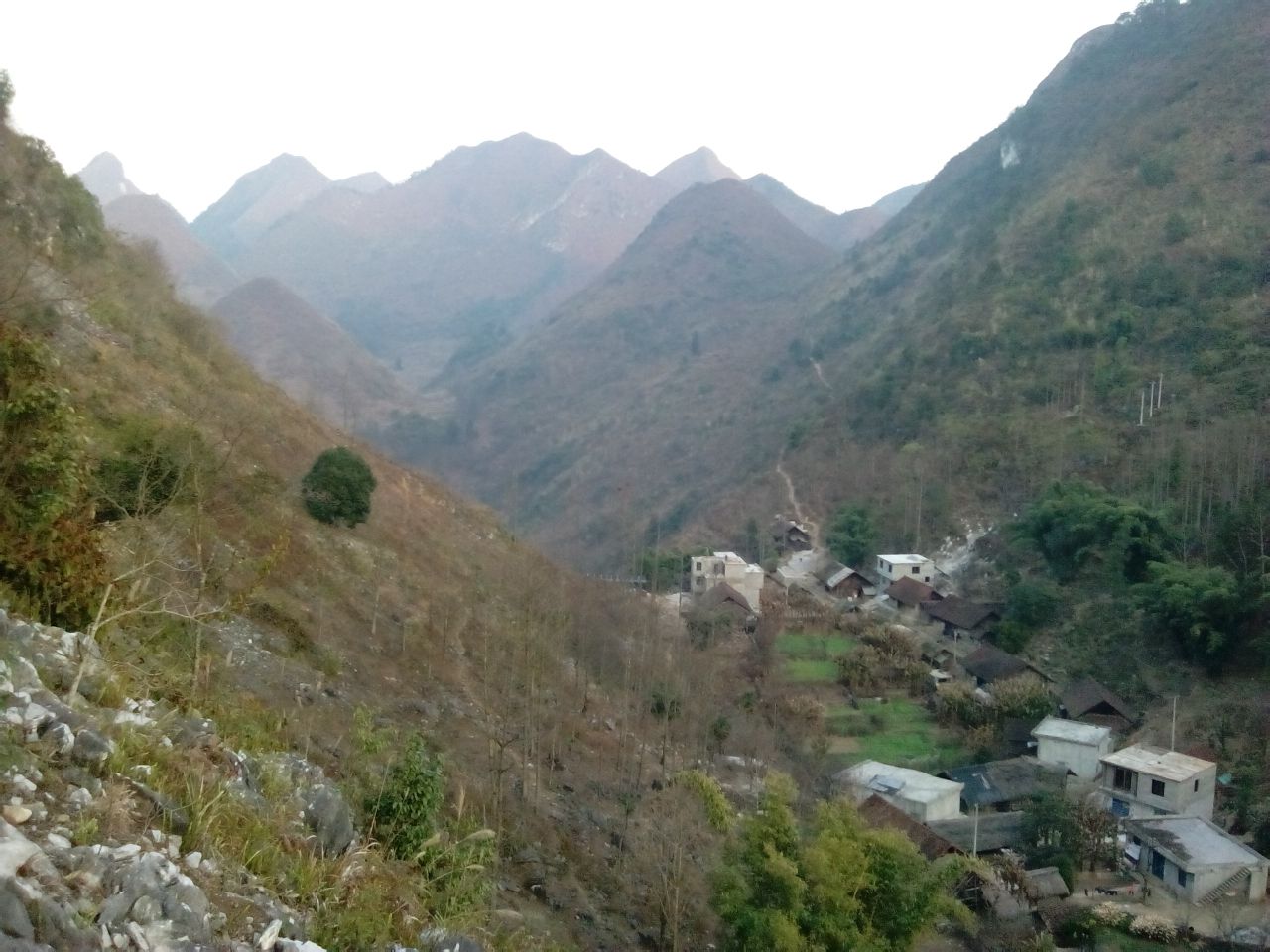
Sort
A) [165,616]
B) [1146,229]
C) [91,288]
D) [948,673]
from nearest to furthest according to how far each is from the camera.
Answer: [165,616] < [91,288] < [948,673] < [1146,229]

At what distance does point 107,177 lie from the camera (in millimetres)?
156250

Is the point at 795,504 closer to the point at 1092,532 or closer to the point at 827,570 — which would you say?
the point at 827,570

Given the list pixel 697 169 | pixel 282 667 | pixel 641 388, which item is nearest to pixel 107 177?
pixel 697 169

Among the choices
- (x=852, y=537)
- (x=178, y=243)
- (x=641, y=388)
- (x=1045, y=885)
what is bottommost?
(x=1045, y=885)

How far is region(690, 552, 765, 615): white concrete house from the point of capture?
31875 mm

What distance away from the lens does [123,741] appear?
3939 mm

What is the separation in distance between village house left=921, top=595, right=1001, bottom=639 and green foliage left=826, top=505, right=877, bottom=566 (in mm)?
5553

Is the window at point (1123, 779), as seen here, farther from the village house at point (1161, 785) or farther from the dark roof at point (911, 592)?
the dark roof at point (911, 592)

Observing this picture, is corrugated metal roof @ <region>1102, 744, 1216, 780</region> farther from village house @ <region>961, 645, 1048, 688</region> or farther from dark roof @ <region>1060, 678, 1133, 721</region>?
village house @ <region>961, 645, 1048, 688</region>

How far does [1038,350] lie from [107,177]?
166 m

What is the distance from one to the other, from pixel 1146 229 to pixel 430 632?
3943 centimetres

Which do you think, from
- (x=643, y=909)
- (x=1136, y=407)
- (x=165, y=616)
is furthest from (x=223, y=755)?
(x=1136, y=407)

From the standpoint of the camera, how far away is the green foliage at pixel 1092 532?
84.4 feet

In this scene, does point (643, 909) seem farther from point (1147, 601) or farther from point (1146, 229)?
point (1146, 229)
